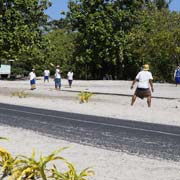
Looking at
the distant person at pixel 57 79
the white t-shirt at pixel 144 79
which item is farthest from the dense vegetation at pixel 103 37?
the white t-shirt at pixel 144 79

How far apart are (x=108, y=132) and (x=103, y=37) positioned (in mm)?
56318

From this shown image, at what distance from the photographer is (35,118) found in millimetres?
19062

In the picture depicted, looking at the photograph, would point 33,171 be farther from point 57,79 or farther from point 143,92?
point 57,79

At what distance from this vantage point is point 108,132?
47.8 ft

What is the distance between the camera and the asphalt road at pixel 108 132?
11.5m

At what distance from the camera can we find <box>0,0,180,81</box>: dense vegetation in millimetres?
64312

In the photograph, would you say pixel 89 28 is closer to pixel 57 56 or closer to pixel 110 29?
pixel 110 29

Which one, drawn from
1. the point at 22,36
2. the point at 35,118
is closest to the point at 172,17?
the point at 22,36

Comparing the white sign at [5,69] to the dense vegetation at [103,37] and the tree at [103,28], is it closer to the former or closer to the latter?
the dense vegetation at [103,37]

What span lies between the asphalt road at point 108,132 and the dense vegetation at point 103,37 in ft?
139

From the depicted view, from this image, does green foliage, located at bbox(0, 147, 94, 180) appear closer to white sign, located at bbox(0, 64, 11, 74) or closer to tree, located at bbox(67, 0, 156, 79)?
tree, located at bbox(67, 0, 156, 79)

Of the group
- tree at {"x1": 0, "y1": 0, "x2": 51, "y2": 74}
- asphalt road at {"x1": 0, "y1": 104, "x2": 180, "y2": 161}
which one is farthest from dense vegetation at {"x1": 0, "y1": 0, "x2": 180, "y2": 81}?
asphalt road at {"x1": 0, "y1": 104, "x2": 180, "y2": 161}

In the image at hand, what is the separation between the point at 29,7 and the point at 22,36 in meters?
4.24

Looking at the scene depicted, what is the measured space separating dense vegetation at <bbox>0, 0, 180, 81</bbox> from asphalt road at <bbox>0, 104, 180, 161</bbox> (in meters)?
42.3
